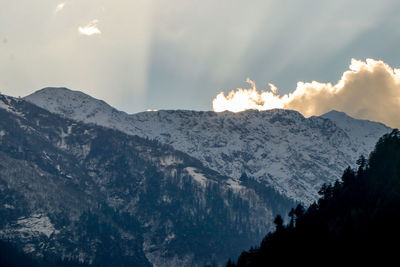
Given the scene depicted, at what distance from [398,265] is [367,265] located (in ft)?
36.9

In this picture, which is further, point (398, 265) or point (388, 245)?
point (388, 245)

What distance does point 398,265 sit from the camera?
18488cm

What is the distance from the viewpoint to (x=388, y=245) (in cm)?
19825

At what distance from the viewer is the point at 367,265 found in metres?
195

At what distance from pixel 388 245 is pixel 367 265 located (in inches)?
325

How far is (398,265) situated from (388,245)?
44.9 feet
